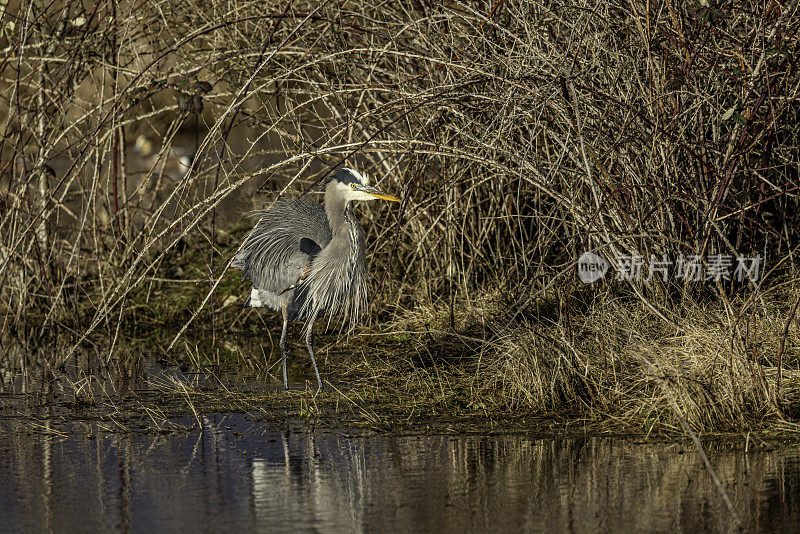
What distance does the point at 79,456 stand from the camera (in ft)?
16.9

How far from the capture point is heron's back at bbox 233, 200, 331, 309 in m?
7.29

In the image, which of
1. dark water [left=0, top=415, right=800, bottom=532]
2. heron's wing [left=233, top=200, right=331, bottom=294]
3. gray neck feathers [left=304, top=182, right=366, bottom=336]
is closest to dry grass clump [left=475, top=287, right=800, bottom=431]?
dark water [left=0, top=415, right=800, bottom=532]

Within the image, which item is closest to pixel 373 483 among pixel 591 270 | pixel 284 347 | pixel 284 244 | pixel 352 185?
pixel 284 347

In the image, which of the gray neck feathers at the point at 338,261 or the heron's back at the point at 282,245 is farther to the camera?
the heron's back at the point at 282,245

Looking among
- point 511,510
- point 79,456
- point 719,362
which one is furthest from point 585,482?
point 79,456

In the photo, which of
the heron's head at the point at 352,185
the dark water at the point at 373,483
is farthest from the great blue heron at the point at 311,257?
the dark water at the point at 373,483

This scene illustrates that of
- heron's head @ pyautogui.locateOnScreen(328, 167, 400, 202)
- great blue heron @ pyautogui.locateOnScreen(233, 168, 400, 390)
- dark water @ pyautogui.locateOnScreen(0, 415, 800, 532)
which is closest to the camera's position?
dark water @ pyautogui.locateOnScreen(0, 415, 800, 532)

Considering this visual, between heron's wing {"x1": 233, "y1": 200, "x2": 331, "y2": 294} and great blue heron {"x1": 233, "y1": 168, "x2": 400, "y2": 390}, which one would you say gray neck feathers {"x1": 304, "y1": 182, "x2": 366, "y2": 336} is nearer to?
great blue heron {"x1": 233, "y1": 168, "x2": 400, "y2": 390}

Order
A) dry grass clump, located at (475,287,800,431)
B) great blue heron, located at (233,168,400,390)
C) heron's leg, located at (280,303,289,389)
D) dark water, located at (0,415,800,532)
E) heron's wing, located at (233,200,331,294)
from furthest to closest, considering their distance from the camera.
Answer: heron's wing, located at (233,200,331,294) < great blue heron, located at (233,168,400,390) < heron's leg, located at (280,303,289,389) < dry grass clump, located at (475,287,800,431) < dark water, located at (0,415,800,532)

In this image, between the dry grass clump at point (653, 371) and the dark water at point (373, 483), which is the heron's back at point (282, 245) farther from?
the dark water at point (373, 483)

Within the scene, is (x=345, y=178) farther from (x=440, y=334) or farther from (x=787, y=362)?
(x=787, y=362)

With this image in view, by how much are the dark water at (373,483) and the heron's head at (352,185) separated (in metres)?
1.89

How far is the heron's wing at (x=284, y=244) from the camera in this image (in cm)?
728

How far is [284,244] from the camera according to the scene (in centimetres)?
736
